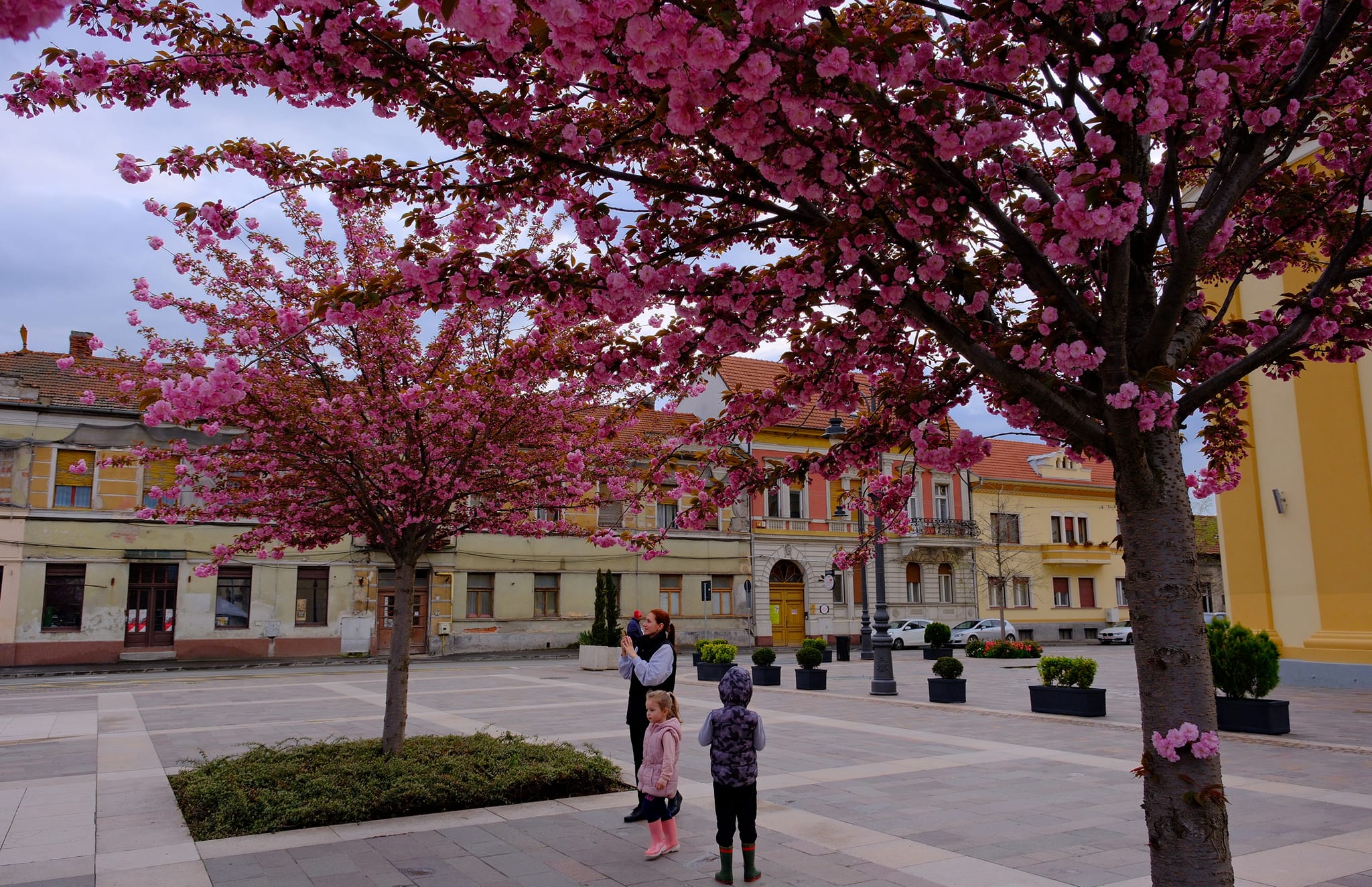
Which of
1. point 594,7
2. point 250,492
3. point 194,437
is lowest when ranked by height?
point 250,492

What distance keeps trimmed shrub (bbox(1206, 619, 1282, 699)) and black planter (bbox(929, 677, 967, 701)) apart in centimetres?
497

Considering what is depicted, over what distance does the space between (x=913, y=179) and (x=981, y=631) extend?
37.7 m

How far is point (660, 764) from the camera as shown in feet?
20.4

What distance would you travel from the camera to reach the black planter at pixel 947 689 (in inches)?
643

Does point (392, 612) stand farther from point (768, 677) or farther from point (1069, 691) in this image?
point (1069, 691)

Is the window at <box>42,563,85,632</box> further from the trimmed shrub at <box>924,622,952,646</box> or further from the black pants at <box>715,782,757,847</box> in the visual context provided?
the black pants at <box>715,782,757,847</box>

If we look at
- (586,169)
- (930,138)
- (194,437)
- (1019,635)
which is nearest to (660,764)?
(586,169)

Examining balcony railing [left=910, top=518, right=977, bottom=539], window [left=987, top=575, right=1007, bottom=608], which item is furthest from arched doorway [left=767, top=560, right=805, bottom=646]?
window [left=987, top=575, right=1007, bottom=608]

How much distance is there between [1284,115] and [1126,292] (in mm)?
1080

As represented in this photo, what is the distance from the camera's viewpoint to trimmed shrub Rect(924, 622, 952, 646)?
3098cm

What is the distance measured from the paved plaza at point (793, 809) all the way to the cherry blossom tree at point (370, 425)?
2.45 m

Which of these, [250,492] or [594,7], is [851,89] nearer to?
[594,7]

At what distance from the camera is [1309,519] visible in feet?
56.1

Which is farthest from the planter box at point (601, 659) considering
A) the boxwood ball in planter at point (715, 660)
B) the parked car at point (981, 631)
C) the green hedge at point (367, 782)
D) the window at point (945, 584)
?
the window at point (945, 584)
